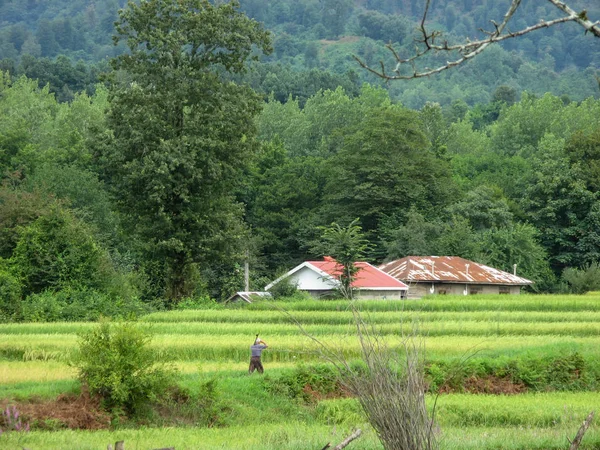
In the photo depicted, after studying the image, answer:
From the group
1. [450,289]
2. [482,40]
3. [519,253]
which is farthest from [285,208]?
[482,40]

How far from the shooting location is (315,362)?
2561 centimetres

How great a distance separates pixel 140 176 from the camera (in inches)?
1689

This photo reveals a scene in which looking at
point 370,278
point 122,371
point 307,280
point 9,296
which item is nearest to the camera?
point 122,371

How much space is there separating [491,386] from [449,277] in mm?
31445

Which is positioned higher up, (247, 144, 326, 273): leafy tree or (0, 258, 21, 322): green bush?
(247, 144, 326, 273): leafy tree

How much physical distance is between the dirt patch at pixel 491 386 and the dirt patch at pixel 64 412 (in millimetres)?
9161

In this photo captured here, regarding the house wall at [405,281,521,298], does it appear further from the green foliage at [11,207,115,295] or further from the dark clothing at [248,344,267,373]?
the dark clothing at [248,344,267,373]

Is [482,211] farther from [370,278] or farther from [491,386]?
[491,386]

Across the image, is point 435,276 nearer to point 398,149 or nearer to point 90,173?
point 398,149

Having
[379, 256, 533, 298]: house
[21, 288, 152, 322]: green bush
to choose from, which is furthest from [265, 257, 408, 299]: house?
[21, 288, 152, 322]: green bush

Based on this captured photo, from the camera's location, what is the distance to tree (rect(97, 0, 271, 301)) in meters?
43.7

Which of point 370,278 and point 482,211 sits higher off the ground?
point 482,211

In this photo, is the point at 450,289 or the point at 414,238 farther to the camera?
the point at 414,238

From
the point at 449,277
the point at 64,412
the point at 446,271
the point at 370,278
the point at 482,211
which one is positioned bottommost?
the point at 64,412
